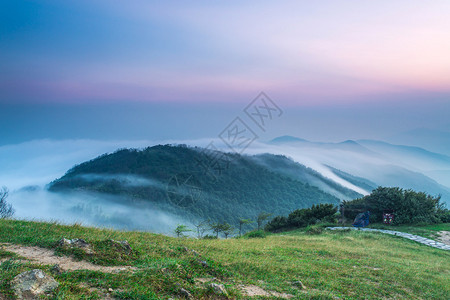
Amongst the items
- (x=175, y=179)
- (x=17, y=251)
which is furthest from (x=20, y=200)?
(x=17, y=251)

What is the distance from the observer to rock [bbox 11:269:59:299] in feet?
12.3

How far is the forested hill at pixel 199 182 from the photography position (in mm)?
61188

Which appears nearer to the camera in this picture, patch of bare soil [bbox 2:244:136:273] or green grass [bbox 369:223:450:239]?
patch of bare soil [bbox 2:244:136:273]

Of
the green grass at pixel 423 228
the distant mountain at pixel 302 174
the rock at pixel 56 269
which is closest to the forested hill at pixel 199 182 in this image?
the distant mountain at pixel 302 174

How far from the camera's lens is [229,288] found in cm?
528

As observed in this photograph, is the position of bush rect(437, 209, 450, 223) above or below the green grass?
above

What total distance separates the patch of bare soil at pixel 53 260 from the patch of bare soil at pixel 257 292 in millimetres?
2099

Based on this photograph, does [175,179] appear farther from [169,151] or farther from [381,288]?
[381,288]

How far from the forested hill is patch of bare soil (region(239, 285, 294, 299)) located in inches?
1975

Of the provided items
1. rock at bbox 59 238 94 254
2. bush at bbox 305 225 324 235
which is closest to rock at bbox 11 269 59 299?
rock at bbox 59 238 94 254

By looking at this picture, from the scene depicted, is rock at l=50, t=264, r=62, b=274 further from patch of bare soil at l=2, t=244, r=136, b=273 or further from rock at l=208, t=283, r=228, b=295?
rock at l=208, t=283, r=228, b=295

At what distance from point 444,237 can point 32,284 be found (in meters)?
18.1

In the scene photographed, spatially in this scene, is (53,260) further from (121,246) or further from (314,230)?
(314,230)

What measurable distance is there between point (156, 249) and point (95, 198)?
62.1m
